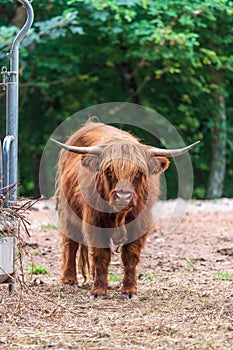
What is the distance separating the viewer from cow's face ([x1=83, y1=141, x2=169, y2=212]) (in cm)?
501

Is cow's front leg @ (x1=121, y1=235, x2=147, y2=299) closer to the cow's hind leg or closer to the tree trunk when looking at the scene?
the cow's hind leg

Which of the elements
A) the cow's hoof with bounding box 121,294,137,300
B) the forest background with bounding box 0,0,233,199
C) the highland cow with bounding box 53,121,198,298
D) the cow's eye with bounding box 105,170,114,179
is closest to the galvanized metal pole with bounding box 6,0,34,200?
the highland cow with bounding box 53,121,198,298

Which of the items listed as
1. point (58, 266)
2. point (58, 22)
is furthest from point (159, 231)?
point (58, 22)

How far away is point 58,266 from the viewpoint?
6887mm

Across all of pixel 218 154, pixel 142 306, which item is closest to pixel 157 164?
pixel 142 306

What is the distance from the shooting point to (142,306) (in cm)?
491

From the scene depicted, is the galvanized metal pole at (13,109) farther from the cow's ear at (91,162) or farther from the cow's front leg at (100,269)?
the cow's front leg at (100,269)

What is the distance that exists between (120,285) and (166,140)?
29.3ft

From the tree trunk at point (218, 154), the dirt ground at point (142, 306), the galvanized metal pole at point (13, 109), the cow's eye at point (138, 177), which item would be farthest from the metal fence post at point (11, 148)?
the tree trunk at point (218, 154)

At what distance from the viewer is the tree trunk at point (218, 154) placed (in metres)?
15.2

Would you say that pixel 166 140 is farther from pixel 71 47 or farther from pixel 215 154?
pixel 71 47

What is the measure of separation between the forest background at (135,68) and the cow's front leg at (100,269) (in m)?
6.21

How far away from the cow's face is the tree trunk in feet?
32.9

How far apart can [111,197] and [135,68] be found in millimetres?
10148
